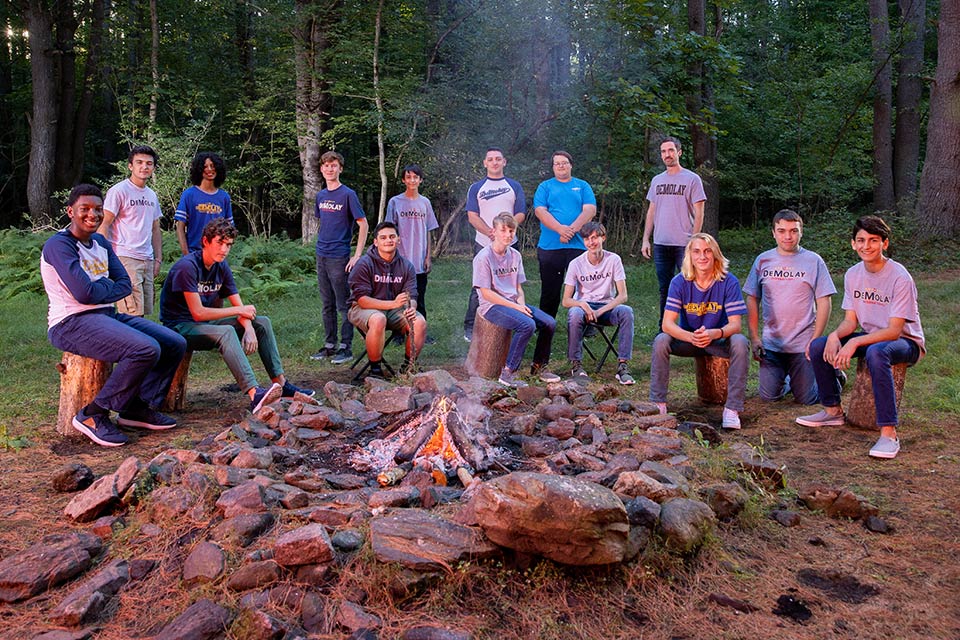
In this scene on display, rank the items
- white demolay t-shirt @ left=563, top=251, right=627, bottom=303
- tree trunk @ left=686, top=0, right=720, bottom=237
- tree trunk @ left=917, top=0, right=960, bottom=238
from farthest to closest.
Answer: tree trunk @ left=686, top=0, right=720, bottom=237
tree trunk @ left=917, top=0, right=960, bottom=238
white demolay t-shirt @ left=563, top=251, right=627, bottom=303

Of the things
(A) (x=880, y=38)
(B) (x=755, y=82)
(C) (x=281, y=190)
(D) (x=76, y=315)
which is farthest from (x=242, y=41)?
(D) (x=76, y=315)

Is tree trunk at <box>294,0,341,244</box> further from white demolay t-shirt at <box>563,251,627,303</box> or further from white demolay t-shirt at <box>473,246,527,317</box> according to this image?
white demolay t-shirt at <box>563,251,627,303</box>

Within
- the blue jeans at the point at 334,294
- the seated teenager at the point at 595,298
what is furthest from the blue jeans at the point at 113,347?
the seated teenager at the point at 595,298

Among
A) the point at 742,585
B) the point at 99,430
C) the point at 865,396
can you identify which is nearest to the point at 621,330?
the point at 865,396

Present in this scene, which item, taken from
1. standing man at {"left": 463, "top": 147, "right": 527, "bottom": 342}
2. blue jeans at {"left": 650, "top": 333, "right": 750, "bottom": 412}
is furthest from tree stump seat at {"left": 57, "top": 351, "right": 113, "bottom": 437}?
blue jeans at {"left": 650, "top": 333, "right": 750, "bottom": 412}

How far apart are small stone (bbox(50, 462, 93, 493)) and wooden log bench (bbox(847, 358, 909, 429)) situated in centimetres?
457

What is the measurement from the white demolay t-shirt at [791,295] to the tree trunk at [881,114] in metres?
10.8

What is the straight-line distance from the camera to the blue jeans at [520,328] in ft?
19.1

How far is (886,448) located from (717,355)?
1206 mm

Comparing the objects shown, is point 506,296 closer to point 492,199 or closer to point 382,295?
point 382,295

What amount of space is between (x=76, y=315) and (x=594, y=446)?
3.21 metres

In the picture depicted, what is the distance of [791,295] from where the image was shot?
5258 millimetres

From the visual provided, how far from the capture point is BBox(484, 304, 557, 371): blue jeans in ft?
19.1

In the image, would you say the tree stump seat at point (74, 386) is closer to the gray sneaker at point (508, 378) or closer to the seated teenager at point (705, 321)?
the gray sneaker at point (508, 378)
